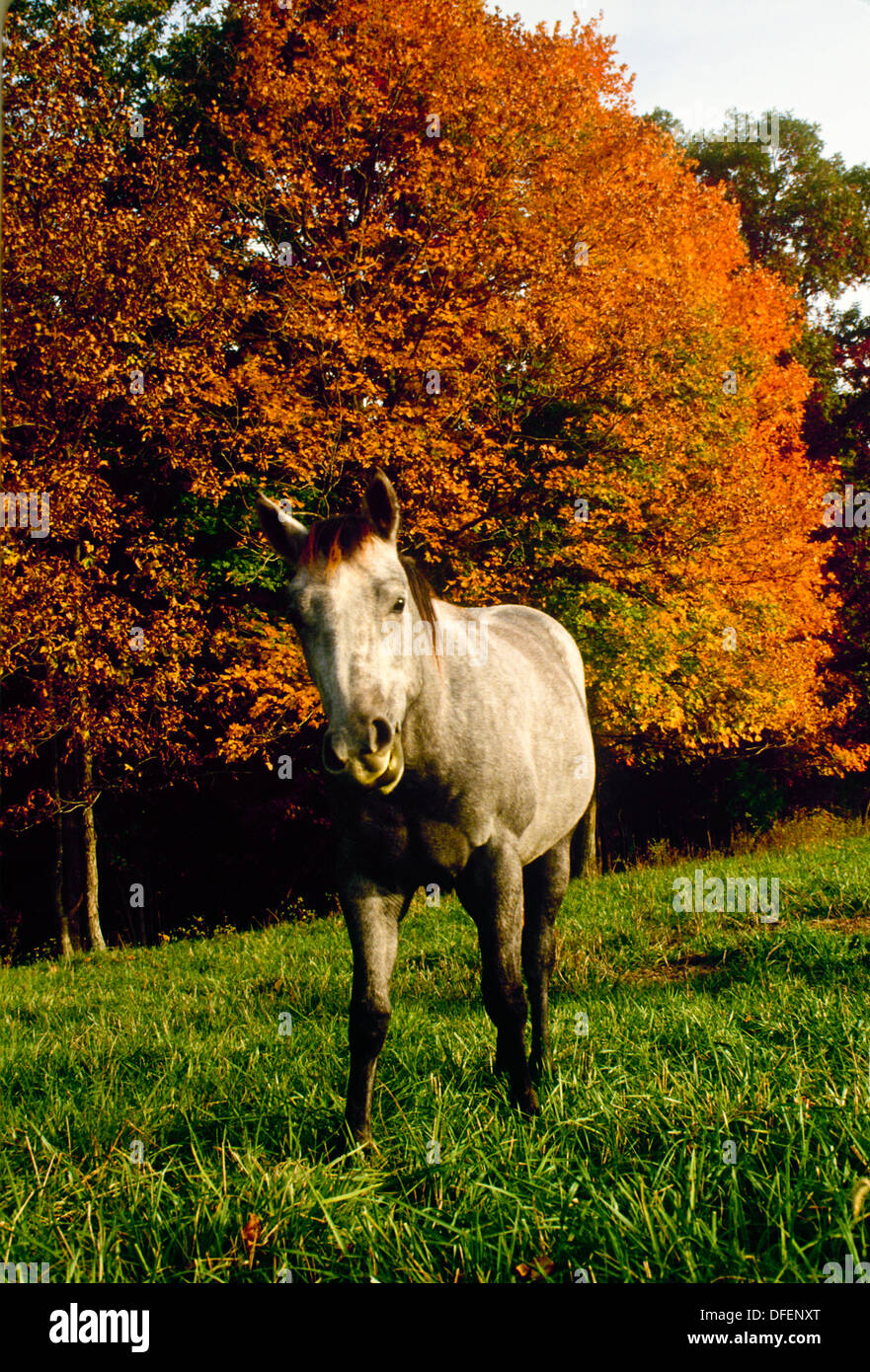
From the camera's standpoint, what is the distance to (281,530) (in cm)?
283

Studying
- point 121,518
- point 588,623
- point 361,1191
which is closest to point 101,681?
point 121,518

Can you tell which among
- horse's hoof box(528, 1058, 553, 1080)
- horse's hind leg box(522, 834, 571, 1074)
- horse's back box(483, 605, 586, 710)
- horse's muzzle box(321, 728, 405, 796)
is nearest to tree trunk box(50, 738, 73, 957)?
horse's back box(483, 605, 586, 710)

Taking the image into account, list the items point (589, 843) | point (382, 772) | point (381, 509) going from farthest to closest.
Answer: point (589, 843) < point (381, 509) < point (382, 772)

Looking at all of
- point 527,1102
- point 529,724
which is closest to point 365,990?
point 527,1102

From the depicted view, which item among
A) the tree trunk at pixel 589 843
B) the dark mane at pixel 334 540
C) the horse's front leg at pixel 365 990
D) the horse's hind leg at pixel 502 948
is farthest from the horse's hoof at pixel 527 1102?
the tree trunk at pixel 589 843

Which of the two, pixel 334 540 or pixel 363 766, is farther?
pixel 334 540

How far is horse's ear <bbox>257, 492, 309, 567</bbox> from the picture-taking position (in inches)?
110

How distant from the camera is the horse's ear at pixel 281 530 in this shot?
9.20 feet

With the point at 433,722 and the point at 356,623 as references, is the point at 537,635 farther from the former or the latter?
the point at 356,623

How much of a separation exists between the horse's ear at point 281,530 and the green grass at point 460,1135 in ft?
6.66

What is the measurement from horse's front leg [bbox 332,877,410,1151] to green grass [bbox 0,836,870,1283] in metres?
0.18

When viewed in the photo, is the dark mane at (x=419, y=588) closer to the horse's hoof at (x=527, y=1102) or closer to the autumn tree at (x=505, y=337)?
the horse's hoof at (x=527, y=1102)

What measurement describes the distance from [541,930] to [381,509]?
2.58m

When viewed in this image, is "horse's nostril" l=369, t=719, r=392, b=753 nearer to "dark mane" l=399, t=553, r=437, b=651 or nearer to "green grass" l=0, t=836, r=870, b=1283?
"dark mane" l=399, t=553, r=437, b=651
